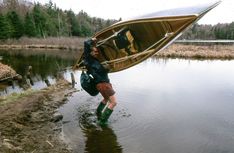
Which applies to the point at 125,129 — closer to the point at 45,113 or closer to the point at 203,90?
the point at 45,113

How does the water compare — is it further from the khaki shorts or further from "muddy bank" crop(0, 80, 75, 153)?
the khaki shorts

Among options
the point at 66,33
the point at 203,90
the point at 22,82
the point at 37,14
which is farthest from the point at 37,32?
the point at 203,90

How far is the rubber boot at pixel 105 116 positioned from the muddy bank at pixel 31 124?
1.34 meters

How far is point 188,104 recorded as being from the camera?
41.9 ft

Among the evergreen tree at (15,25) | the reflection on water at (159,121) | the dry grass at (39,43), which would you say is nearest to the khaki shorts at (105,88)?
the reflection on water at (159,121)

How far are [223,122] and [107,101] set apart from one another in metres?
4.01

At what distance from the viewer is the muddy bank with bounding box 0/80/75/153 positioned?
289 inches

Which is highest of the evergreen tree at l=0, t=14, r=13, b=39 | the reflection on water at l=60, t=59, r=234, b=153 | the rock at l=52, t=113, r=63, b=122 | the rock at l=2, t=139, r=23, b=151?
the evergreen tree at l=0, t=14, r=13, b=39

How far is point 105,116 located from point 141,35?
3272mm

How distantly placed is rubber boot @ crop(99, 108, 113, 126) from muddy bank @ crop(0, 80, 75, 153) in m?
1.34

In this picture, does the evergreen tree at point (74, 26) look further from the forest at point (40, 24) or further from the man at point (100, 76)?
the man at point (100, 76)

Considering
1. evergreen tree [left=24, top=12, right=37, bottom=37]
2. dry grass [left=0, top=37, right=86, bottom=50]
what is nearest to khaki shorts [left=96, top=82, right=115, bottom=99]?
dry grass [left=0, top=37, right=86, bottom=50]

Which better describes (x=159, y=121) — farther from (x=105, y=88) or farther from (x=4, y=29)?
(x=4, y=29)

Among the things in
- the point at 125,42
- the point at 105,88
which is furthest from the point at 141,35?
the point at 105,88
